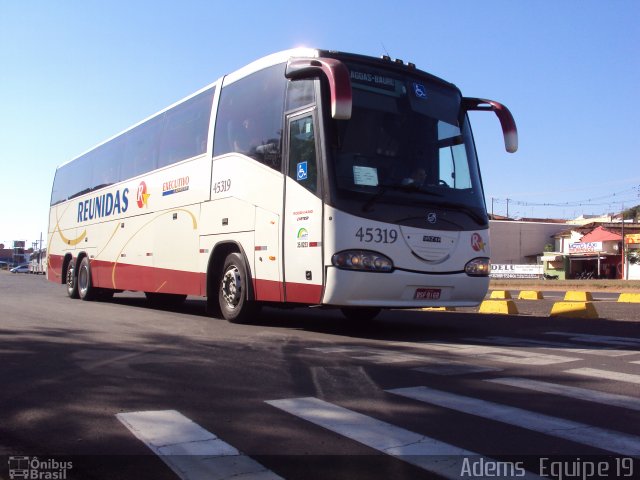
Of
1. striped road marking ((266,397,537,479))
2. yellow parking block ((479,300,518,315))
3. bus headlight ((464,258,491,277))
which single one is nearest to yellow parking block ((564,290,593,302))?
yellow parking block ((479,300,518,315))

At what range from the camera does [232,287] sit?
31.8 feet

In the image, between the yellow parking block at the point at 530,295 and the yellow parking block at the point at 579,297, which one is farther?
the yellow parking block at the point at 530,295

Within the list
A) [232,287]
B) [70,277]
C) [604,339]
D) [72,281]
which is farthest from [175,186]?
[604,339]

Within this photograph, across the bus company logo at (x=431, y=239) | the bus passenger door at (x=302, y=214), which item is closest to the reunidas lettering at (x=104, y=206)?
the bus passenger door at (x=302, y=214)

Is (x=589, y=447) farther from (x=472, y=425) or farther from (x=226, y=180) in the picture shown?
(x=226, y=180)

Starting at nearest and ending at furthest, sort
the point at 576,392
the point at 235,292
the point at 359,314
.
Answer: the point at 576,392
the point at 235,292
the point at 359,314

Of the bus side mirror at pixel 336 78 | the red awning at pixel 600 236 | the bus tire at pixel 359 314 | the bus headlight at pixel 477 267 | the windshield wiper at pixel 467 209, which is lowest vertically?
the bus tire at pixel 359 314

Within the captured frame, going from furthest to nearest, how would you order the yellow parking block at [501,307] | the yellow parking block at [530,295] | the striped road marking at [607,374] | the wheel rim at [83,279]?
1. the yellow parking block at [530,295]
2. the wheel rim at [83,279]
3. the yellow parking block at [501,307]
4. the striped road marking at [607,374]

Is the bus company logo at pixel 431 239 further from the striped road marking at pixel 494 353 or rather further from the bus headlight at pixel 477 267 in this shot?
the striped road marking at pixel 494 353

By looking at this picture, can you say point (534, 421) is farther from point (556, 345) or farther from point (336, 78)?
point (336, 78)

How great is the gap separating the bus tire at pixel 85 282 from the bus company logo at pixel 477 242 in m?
10.8

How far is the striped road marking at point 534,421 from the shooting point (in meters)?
3.62

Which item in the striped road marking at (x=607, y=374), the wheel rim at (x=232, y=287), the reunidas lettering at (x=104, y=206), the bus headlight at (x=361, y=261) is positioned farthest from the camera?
the reunidas lettering at (x=104, y=206)

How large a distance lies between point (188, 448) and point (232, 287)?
6219 millimetres
